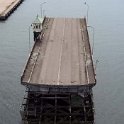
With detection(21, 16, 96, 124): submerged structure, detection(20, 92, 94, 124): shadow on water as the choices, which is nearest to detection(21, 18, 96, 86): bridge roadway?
detection(21, 16, 96, 124): submerged structure

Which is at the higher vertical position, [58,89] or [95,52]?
[58,89]

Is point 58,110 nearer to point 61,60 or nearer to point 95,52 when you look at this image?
point 61,60

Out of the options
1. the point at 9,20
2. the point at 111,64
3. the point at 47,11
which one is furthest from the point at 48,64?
the point at 47,11

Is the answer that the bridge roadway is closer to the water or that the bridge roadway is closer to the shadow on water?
the shadow on water

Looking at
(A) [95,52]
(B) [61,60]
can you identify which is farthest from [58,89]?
(A) [95,52]

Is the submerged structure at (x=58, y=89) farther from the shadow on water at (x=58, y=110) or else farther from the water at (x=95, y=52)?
the water at (x=95, y=52)

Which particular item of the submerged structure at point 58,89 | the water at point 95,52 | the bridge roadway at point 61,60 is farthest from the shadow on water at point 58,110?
the water at point 95,52
